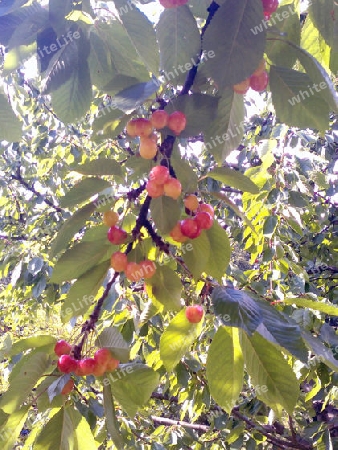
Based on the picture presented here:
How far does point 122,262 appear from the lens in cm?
71

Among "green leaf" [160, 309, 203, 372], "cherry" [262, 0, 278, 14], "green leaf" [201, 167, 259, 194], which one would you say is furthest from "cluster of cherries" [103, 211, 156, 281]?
"cherry" [262, 0, 278, 14]

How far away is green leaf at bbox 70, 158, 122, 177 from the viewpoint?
0.70 m

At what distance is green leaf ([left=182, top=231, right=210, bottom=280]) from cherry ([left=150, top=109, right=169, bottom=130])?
8.0 inches

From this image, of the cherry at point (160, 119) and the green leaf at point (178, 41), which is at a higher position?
the green leaf at point (178, 41)

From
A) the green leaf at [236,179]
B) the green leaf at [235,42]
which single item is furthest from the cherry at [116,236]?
the green leaf at [235,42]

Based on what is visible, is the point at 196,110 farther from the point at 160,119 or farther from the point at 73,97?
the point at 73,97

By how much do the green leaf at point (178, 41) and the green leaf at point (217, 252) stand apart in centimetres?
28

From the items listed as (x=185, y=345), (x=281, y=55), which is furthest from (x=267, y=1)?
(x=185, y=345)

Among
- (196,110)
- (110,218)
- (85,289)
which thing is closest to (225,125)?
(196,110)

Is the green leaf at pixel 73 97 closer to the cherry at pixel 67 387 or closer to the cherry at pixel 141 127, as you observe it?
the cherry at pixel 141 127

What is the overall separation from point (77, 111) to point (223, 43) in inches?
13.5

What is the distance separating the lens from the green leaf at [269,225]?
2.04m

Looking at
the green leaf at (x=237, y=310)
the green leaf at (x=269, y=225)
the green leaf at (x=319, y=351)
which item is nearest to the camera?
the green leaf at (x=237, y=310)

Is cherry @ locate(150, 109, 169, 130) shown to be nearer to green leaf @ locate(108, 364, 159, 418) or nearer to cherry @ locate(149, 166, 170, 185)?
cherry @ locate(149, 166, 170, 185)
